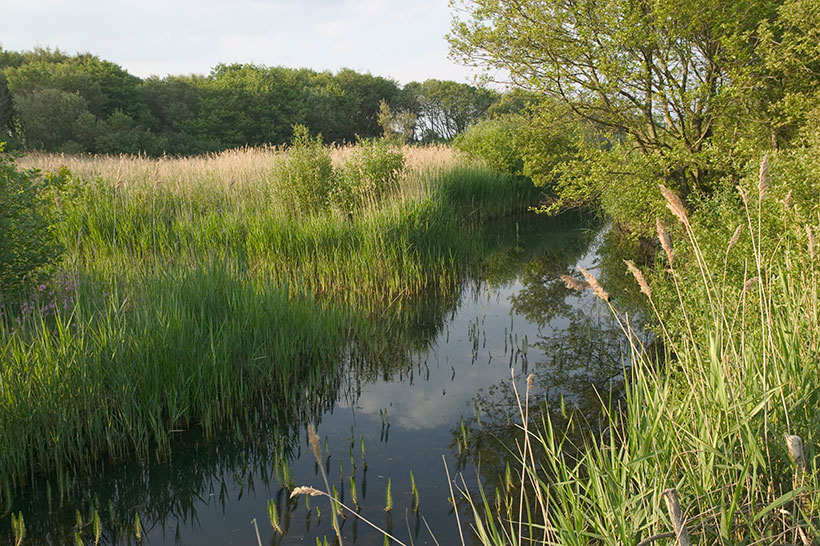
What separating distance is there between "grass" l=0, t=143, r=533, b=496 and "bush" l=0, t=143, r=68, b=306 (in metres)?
0.22

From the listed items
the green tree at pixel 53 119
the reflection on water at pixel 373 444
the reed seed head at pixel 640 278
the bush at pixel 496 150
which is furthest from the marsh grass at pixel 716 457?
the green tree at pixel 53 119

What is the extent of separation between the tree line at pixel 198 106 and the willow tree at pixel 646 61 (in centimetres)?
987

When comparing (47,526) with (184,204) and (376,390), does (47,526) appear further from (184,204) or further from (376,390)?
(184,204)

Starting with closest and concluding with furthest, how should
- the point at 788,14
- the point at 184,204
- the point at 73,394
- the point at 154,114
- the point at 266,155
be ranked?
the point at 73,394 < the point at 788,14 < the point at 184,204 < the point at 266,155 < the point at 154,114

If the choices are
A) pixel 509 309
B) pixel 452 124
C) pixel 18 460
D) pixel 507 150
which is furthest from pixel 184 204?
pixel 452 124

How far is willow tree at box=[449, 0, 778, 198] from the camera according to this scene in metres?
8.16

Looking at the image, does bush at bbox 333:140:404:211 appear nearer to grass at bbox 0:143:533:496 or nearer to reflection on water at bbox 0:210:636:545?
grass at bbox 0:143:533:496

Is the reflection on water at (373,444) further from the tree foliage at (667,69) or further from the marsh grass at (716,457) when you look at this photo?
the tree foliage at (667,69)

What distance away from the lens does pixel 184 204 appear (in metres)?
10.1

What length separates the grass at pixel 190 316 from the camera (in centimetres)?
406

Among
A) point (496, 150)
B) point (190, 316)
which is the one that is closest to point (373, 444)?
point (190, 316)

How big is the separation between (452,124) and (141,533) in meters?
50.9

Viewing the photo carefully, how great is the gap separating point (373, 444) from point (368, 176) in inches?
287

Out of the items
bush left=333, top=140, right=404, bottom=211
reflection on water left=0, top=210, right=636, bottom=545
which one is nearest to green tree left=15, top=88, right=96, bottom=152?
bush left=333, top=140, right=404, bottom=211
